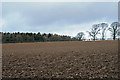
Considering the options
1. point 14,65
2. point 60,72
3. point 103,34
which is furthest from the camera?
point 103,34

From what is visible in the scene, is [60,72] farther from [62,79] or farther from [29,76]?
[29,76]

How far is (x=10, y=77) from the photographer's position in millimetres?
7211

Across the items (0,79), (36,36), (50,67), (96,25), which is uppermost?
(96,25)

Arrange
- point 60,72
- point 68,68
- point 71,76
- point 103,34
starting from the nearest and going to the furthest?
point 71,76
point 60,72
point 68,68
point 103,34

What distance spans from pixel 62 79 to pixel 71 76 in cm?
63

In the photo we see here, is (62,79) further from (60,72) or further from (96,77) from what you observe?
(96,77)

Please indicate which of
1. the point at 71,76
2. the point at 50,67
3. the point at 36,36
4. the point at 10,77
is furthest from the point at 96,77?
the point at 36,36

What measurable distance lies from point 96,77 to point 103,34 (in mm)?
36447

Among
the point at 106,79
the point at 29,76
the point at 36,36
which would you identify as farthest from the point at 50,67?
the point at 36,36

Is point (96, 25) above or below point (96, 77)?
above

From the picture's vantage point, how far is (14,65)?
9.08 metres

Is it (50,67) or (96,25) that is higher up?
(96,25)

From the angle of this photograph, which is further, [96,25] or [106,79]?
[96,25]

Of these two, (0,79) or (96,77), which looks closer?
(96,77)
